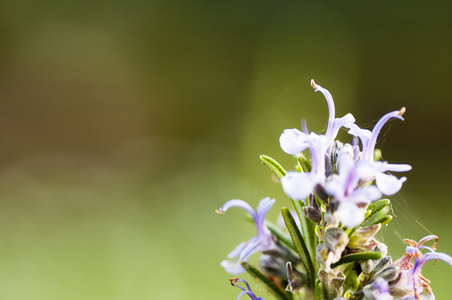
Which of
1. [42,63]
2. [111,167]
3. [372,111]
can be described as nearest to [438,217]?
[372,111]

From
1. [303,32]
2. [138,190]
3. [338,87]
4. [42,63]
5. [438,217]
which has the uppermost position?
[42,63]

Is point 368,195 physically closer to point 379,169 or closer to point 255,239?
point 379,169

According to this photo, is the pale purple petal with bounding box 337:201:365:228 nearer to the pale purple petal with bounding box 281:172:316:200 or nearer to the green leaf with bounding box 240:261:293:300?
the pale purple petal with bounding box 281:172:316:200

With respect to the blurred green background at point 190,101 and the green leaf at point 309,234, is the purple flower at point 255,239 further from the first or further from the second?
the blurred green background at point 190,101

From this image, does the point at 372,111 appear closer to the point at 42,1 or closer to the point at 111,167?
the point at 111,167

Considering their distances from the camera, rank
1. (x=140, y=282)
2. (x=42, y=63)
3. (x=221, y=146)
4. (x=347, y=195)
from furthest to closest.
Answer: (x=42, y=63), (x=221, y=146), (x=140, y=282), (x=347, y=195)

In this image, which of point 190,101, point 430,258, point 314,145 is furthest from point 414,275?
point 190,101

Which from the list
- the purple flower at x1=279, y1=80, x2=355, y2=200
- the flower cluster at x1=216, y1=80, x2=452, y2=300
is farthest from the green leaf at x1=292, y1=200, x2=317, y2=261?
the purple flower at x1=279, y1=80, x2=355, y2=200
